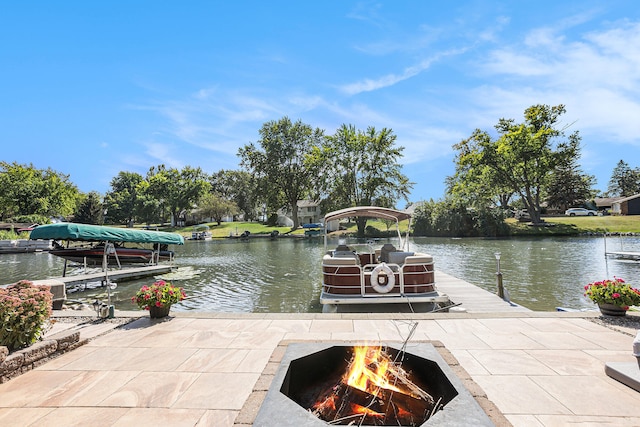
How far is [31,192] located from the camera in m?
47.4

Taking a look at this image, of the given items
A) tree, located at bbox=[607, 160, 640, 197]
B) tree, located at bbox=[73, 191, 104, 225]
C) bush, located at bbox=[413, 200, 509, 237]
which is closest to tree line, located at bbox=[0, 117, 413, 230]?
tree, located at bbox=[73, 191, 104, 225]

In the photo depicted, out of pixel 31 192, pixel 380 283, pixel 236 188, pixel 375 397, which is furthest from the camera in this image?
pixel 236 188

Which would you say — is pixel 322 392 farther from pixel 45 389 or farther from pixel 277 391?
pixel 45 389

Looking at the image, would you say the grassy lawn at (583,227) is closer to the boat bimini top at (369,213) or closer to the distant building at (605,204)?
the distant building at (605,204)

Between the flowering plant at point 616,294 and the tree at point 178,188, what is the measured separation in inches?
2479

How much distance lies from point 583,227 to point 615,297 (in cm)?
4218

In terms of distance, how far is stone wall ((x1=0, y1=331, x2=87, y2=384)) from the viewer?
3983 millimetres

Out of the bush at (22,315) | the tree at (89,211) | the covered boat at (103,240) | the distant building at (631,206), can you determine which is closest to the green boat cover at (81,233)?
the covered boat at (103,240)

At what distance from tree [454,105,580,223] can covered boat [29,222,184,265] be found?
39005 millimetres

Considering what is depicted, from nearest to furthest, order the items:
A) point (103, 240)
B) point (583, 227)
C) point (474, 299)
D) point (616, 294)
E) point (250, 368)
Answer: point (250, 368) → point (616, 294) → point (474, 299) → point (103, 240) → point (583, 227)

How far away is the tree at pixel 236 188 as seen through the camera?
2952 inches

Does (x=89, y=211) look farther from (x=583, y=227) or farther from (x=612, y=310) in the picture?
(x=583, y=227)

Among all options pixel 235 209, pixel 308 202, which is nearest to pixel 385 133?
pixel 308 202

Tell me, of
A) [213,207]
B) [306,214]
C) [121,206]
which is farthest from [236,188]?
[121,206]
